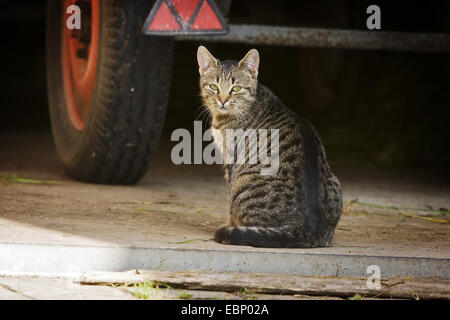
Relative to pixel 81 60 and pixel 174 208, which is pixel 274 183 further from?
pixel 81 60

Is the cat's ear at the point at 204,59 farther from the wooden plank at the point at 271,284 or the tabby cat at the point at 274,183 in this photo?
the wooden plank at the point at 271,284

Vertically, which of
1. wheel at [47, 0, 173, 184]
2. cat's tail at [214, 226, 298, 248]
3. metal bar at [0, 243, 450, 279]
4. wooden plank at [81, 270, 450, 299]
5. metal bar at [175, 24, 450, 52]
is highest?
metal bar at [175, 24, 450, 52]

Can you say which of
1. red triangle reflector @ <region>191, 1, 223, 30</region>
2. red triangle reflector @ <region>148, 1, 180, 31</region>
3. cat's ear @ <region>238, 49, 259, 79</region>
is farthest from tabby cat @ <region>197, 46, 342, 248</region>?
red triangle reflector @ <region>148, 1, 180, 31</region>

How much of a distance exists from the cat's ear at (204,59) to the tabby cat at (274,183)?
0.38ft

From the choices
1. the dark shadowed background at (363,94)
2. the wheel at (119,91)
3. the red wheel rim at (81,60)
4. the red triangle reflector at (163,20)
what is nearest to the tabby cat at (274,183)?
the red triangle reflector at (163,20)

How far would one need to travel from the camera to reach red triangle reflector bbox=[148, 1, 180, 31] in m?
3.77

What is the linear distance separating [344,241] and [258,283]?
2.71 feet

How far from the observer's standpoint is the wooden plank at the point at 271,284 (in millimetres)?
2926

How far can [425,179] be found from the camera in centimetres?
604

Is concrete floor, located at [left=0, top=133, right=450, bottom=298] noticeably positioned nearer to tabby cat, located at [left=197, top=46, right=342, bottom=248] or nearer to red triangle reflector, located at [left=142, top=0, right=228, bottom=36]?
tabby cat, located at [left=197, top=46, right=342, bottom=248]

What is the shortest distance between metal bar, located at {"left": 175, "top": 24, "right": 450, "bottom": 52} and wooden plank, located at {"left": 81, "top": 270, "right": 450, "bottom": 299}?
1843 mm

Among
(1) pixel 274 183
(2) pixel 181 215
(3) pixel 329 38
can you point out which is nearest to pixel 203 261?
(1) pixel 274 183

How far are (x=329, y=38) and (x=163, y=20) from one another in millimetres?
1355
